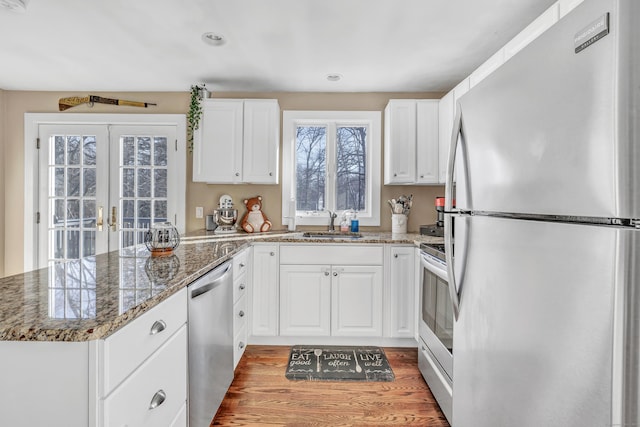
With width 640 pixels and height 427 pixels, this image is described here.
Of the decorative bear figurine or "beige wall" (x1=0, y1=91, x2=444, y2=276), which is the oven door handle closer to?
"beige wall" (x1=0, y1=91, x2=444, y2=276)

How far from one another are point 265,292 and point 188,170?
159 cm

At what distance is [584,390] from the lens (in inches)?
27.2

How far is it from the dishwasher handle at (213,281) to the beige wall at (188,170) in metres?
1.61

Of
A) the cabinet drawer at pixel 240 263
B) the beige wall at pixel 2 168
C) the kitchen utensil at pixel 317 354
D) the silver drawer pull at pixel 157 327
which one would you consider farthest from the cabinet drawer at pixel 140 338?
the beige wall at pixel 2 168

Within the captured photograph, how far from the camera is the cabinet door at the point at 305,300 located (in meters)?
2.75

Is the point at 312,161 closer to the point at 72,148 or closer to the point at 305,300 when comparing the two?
the point at 305,300

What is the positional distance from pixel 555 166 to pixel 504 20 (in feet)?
6.03

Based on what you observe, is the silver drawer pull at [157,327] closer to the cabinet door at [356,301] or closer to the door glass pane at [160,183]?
the cabinet door at [356,301]

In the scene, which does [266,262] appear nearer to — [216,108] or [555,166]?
[216,108]

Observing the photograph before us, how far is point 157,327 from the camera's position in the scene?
1.12 meters

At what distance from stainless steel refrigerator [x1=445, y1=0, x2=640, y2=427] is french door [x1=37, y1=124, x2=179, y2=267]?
3.13 metres

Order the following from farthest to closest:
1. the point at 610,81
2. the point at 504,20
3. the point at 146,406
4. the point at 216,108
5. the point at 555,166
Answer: the point at 216,108 < the point at 504,20 < the point at 146,406 < the point at 555,166 < the point at 610,81

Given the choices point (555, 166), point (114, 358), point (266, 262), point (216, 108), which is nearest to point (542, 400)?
point (555, 166)

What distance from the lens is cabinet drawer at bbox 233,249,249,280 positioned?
222cm
